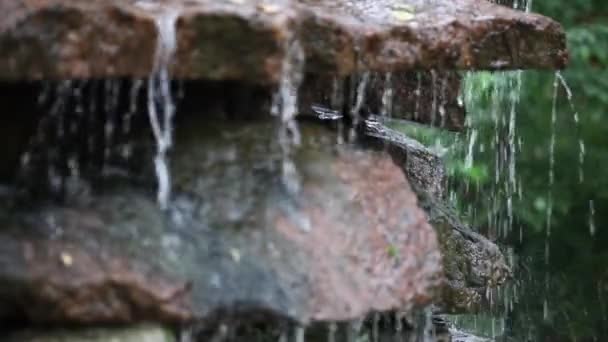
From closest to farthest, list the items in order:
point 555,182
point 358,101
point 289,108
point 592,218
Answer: point 289,108 < point 358,101 < point 555,182 < point 592,218

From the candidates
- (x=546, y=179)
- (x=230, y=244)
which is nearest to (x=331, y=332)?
(x=230, y=244)

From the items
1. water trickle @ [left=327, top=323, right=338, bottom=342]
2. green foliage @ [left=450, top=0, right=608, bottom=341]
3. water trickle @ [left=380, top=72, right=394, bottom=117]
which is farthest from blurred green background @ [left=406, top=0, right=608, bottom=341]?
water trickle @ [left=327, top=323, right=338, bottom=342]

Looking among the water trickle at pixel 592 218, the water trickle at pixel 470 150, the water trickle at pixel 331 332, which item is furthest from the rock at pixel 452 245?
the water trickle at pixel 592 218

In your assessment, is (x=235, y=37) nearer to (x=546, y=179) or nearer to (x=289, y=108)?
(x=289, y=108)

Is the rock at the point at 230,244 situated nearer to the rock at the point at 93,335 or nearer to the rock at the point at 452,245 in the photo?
the rock at the point at 93,335

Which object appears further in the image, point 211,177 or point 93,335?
point 211,177

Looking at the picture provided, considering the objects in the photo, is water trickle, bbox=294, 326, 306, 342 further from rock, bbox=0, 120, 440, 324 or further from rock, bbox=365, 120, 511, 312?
rock, bbox=365, 120, 511, 312

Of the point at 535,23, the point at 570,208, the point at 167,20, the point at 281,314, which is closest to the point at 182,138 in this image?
the point at 167,20

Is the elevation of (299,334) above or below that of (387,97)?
below
